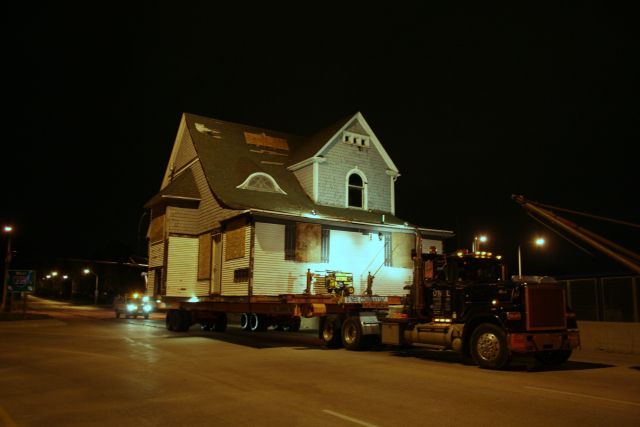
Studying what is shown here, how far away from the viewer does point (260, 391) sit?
9945mm

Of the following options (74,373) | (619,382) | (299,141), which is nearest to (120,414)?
(74,373)

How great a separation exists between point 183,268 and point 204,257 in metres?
1.19

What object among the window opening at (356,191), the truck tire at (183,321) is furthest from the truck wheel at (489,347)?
the window opening at (356,191)

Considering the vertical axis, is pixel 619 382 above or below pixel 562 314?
below

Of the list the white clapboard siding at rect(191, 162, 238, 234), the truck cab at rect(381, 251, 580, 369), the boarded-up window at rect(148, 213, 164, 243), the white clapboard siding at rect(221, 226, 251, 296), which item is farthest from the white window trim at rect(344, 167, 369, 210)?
the truck cab at rect(381, 251, 580, 369)

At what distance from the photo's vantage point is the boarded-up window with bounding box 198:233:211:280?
1070 inches

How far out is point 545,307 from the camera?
44.4 ft

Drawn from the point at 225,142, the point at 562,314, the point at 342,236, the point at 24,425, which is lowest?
the point at 24,425

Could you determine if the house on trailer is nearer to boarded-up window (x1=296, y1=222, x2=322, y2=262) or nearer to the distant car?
boarded-up window (x1=296, y1=222, x2=322, y2=262)

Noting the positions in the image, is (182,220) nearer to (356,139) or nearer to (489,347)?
(356,139)

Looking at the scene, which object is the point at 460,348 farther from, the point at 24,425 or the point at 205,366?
the point at 24,425

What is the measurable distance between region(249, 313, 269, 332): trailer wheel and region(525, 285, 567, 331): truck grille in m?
15.1

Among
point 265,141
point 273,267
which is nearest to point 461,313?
point 273,267

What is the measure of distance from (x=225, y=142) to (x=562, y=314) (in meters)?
20.7
